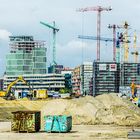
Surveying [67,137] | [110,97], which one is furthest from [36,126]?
[110,97]

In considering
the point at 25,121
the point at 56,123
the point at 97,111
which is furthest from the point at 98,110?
the point at 25,121

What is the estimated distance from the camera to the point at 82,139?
47.2 m

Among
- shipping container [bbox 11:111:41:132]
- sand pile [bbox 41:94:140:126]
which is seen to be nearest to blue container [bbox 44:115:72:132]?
shipping container [bbox 11:111:41:132]

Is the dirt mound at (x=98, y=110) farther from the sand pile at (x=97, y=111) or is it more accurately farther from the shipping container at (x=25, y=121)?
the shipping container at (x=25, y=121)

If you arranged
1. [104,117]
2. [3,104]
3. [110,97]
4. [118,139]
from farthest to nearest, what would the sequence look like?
[3,104], [110,97], [104,117], [118,139]

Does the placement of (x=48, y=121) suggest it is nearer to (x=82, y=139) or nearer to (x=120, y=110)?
(x=82, y=139)

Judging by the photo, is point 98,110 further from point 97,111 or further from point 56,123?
point 56,123

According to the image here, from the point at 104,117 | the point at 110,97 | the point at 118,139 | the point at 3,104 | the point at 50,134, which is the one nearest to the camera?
the point at 118,139

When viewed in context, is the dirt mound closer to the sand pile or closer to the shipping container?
the sand pile

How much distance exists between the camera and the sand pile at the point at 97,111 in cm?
7056

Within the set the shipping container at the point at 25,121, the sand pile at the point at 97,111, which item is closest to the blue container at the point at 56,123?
the shipping container at the point at 25,121

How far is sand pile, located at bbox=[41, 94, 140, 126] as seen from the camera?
70.6 metres

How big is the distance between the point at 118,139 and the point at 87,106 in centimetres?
2498

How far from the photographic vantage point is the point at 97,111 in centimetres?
7088
